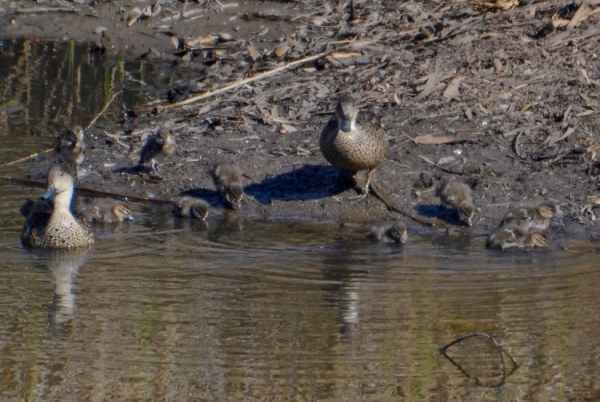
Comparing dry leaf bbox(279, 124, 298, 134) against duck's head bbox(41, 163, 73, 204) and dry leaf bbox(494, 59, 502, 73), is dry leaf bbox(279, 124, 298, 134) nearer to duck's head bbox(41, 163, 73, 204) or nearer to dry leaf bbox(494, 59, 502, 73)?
dry leaf bbox(494, 59, 502, 73)

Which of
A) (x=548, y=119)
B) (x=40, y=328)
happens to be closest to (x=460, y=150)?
(x=548, y=119)

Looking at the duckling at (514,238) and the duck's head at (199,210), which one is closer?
the duckling at (514,238)

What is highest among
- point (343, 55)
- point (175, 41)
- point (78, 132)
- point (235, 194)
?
point (175, 41)

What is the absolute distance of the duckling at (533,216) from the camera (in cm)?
802

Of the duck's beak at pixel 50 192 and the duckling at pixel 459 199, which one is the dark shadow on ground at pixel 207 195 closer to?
the duck's beak at pixel 50 192

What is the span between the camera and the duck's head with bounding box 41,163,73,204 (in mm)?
8084

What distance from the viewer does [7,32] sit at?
1595cm

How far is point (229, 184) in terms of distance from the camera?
9.15 metres

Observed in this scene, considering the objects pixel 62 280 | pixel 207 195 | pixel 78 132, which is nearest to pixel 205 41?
pixel 78 132

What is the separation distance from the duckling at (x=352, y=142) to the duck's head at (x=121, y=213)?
5.61ft

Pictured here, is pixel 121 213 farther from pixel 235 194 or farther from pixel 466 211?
pixel 466 211

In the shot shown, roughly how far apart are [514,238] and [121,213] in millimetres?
3083

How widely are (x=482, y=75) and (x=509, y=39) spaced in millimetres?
808

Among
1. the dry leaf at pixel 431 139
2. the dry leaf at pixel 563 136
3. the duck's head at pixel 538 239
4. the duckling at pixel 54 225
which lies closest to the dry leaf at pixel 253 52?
the dry leaf at pixel 431 139
